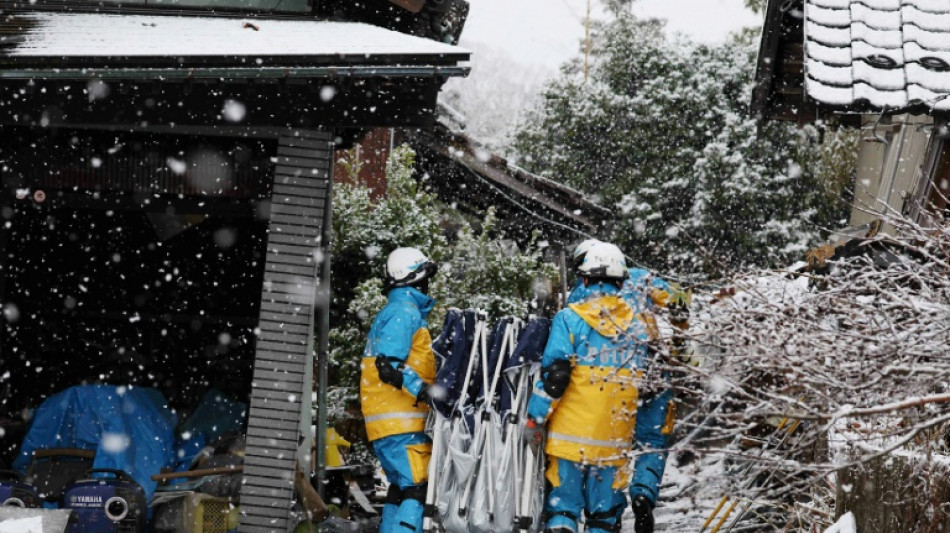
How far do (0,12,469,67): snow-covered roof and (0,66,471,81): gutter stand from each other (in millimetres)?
Result: 70

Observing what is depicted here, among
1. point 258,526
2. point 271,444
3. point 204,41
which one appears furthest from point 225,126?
point 258,526

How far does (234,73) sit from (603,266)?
2890 mm

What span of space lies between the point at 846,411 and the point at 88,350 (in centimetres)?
845

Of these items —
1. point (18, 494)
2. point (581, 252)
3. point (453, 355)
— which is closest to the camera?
point (18, 494)

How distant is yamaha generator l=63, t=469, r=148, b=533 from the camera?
7.05 metres

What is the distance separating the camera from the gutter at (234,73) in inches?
226

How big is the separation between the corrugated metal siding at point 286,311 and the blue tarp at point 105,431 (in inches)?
70.8

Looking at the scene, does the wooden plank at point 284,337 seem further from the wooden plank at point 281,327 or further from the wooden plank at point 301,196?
the wooden plank at point 301,196

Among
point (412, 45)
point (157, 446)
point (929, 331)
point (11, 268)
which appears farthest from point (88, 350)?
point (929, 331)

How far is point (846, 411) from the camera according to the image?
293 cm

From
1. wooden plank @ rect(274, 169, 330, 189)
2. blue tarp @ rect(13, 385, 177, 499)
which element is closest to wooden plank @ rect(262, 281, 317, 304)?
wooden plank @ rect(274, 169, 330, 189)

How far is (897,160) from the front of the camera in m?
9.48

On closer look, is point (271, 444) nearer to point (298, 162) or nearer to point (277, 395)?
point (277, 395)

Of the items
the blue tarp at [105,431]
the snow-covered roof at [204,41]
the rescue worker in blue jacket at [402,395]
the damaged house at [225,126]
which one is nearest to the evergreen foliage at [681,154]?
the damaged house at [225,126]
